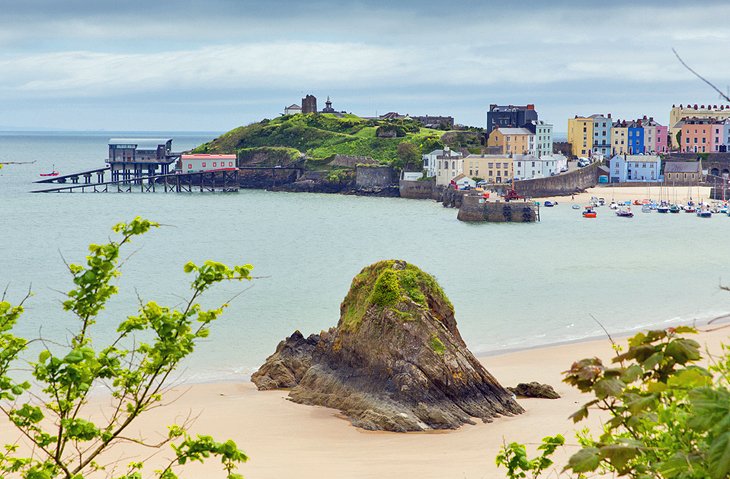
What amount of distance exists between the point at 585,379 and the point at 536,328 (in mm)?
23451

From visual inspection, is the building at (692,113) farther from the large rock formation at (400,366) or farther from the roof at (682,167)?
the large rock formation at (400,366)

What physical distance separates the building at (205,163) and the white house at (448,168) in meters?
23.6

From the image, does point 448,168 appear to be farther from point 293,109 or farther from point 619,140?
point 293,109

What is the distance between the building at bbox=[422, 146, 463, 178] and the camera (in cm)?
8574

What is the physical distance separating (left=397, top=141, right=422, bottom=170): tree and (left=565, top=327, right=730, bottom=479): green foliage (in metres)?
85.5

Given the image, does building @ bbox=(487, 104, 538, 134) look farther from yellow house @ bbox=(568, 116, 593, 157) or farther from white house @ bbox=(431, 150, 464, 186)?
white house @ bbox=(431, 150, 464, 186)

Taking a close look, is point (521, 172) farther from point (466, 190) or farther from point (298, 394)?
point (298, 394)

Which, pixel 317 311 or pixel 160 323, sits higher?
pixel 160 323

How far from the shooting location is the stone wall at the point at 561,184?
8362cm

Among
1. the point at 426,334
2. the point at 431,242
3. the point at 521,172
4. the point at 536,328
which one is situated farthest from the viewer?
the point at 521,172

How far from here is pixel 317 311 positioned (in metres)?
31.1

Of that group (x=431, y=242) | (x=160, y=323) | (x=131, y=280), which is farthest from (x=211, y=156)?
(x=160, y=323)

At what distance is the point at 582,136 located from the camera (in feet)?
361

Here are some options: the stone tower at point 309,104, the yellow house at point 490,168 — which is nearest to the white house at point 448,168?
the yellow house at point 490,168
